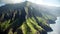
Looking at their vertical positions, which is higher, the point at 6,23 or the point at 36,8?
the point at 36,8

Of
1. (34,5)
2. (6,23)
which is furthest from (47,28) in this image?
(6,23)

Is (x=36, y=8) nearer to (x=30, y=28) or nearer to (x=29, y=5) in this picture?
(x=29, y=5)

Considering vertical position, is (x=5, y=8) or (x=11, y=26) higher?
(x=5, y=8)

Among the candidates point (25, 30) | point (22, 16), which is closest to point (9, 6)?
point (22, 16)

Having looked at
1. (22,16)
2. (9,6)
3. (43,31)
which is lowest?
(43,31)

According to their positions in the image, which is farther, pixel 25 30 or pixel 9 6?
pixel 9 6

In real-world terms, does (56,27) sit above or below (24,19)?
below
